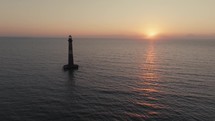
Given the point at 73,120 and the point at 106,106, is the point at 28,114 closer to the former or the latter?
the point at 73,120

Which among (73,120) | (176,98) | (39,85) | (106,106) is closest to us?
(73,120)

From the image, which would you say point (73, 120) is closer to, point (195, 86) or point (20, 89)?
point (20, 89)

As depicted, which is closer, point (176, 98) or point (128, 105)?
point (128, 105)

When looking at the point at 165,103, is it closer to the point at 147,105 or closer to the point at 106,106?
the point at 147,105

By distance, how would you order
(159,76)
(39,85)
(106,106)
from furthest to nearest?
(159,76), (39,85), (106,106)

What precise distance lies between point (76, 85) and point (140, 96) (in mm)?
15536

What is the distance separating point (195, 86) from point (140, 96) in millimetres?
15225

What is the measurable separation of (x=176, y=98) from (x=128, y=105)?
10097 millimetres

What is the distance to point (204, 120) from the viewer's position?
26953mm

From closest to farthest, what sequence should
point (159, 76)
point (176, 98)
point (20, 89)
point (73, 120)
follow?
point (73, 120)
point (176, 98)
point (20, 89)
point (159, 76)

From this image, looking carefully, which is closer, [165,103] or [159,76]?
[165,103]

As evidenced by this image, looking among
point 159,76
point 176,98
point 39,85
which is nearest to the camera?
point 176,98

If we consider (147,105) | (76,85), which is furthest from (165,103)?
(76,85)

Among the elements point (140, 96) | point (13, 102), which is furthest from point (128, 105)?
point (13, 102)
